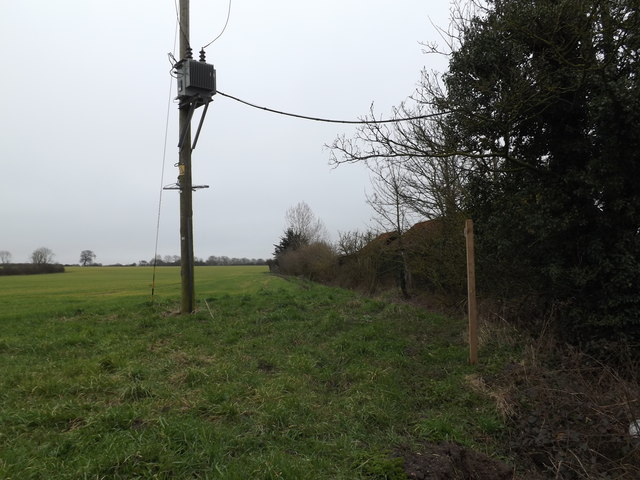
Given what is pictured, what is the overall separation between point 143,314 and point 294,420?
7.69 metres

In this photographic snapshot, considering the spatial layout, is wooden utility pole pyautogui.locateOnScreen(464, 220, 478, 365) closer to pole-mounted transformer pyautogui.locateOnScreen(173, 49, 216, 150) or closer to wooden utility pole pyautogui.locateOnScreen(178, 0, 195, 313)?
wooden utility pole pyautogui.locateOnScreen(178, 0, 195, 313)

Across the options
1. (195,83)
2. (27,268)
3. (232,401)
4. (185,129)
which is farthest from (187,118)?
(27,268)

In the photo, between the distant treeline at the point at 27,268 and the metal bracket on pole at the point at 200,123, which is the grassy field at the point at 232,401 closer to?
the metal bracket on pole at the point at 200,123

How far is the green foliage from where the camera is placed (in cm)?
573

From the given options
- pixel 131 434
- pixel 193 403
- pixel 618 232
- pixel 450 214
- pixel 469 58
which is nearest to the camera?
pixel 131 434

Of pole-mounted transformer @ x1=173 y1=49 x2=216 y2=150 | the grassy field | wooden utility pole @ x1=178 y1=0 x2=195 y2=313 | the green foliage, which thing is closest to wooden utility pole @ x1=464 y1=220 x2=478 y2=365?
the grassy field

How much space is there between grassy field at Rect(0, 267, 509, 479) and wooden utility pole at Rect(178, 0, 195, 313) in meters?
1.87

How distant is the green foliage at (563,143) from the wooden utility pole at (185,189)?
605cm

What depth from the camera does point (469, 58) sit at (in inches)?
291

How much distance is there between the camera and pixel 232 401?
178 inches

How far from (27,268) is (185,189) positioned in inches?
2825

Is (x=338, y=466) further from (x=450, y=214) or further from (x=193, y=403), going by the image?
(x=450, y=214)

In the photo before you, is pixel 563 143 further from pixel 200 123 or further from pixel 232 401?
pixel 200 123

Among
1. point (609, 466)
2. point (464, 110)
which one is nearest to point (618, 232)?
point (464, 110)
